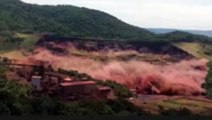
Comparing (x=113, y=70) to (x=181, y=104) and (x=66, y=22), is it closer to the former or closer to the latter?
(x=181, y=104)

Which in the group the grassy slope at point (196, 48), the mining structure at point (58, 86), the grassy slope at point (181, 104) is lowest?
the grassy slope at point (181, 104)

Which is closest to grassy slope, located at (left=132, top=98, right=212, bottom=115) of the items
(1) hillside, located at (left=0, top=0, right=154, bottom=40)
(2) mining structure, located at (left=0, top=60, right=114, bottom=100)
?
(2) mining structure, located at (left=0, top=60, right=114, bottom=100)

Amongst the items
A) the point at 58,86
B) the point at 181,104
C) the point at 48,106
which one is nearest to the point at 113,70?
the point at 58,86

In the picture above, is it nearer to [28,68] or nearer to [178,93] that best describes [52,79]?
[28,68]

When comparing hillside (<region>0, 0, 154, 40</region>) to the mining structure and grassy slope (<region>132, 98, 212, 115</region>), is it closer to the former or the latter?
the mining structure

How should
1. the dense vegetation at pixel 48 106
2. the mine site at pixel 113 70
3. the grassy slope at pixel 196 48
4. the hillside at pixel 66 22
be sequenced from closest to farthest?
the dense vegetation at pixel 48 106 → the mine site at pixel 113 70 → the grassy slope at pixel 196 48 → the hillside at pixel 66 22

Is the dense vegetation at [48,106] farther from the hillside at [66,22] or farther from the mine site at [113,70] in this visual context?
the hillside at [66,22]

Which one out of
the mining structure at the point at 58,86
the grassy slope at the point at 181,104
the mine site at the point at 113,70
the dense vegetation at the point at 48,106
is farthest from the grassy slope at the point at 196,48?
the dense vegetation at the point at 48,106

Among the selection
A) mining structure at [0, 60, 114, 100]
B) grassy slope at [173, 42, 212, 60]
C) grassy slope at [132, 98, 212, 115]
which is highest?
grassy slope at [173, 42, 212, 60]
